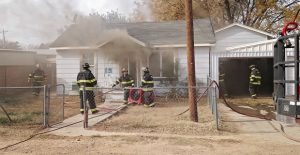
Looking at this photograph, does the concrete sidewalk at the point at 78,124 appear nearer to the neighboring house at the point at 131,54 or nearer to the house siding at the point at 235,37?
the neighboring house at the point at 131,54

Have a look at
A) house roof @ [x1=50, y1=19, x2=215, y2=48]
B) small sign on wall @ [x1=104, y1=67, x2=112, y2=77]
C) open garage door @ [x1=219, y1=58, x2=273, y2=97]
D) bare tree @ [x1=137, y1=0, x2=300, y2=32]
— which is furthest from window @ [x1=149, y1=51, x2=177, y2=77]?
bare tree @ [x1=137, y1=0, x2=300, y2=32]

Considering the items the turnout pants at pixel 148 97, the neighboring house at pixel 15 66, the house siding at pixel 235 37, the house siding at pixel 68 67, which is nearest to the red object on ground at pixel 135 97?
the turnout pants at pixel 148 97

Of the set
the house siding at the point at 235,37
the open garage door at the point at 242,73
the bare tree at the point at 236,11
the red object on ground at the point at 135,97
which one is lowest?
the red object on ground at the point at 135,97

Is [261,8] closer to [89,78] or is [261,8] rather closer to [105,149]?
[89,78]

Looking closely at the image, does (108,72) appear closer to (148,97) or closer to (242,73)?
(148,97)

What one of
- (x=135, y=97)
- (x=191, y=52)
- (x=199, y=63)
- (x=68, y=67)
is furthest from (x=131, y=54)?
(x=191, y=52)

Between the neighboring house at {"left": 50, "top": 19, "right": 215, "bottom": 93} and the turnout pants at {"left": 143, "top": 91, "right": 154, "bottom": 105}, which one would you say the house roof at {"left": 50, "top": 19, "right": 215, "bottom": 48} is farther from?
the turnout pants at {"left": 143, "top": 91, "right": 154, "bottom": 105}

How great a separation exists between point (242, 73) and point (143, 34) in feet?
22.7

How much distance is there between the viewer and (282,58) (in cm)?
613

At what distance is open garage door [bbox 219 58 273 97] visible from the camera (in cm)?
2178

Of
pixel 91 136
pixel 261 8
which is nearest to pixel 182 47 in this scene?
pixel 91 136

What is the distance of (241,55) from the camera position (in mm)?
17578

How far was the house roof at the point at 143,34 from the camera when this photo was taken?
1873 cm

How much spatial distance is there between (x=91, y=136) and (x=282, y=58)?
16.4ft
